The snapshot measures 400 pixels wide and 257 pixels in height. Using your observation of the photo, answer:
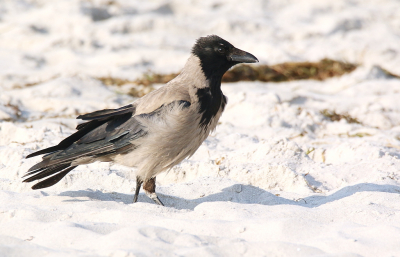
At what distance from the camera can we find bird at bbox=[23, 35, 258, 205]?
417cm

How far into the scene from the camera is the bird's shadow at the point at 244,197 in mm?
4105

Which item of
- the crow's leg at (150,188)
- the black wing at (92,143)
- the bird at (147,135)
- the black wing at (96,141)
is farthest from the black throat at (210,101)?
the crow's leg at (150,188)

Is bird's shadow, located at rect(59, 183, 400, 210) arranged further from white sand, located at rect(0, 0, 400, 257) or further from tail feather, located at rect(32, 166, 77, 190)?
tail feather, located at rect(32, 166, 77, 190)

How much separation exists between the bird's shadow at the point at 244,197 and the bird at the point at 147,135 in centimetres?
18

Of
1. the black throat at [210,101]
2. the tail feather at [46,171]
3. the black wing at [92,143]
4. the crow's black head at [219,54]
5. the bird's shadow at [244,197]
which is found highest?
the crow's black head at [219,54]

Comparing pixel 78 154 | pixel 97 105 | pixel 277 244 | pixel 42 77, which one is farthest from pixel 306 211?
pixel 42 77

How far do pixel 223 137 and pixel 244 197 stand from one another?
1.66m

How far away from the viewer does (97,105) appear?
6773 mm

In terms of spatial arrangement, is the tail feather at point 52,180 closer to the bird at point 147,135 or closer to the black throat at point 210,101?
the bird at point 147,135

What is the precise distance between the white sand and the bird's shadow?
0.02 metres

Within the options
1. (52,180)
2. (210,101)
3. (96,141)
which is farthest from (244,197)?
(52,180)

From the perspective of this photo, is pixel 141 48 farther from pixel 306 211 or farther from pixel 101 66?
pixel 306 211

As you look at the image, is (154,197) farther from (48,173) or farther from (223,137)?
(223,137)

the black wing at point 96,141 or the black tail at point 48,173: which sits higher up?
the black wing at point 96,141
